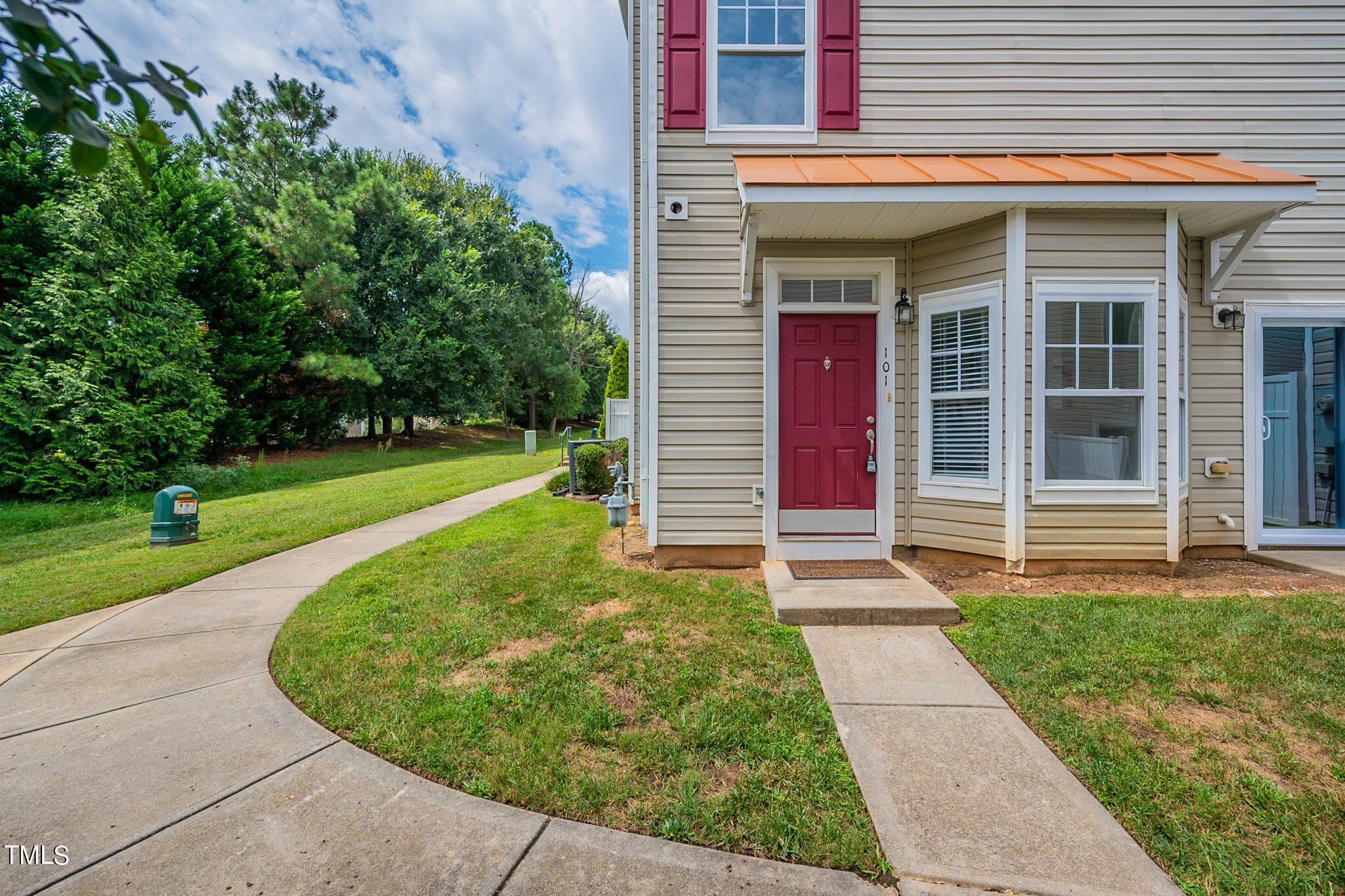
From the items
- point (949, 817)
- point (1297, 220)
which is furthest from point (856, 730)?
point (1297, 220)

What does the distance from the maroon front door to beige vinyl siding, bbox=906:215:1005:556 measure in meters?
0.35

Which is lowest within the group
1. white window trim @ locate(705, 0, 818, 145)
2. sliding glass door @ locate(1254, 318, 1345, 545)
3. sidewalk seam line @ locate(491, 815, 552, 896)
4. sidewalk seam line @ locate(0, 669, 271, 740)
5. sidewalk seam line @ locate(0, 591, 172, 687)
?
sidewalk seam line @ locate(491, 815, 552, 896)

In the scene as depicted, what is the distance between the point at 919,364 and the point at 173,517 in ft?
25.9

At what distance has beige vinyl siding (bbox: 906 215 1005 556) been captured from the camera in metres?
4.79

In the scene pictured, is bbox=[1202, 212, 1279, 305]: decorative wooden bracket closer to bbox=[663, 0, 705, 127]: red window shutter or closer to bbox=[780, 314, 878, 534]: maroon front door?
bbox=[780, 314, 878, 534]: maroon front door

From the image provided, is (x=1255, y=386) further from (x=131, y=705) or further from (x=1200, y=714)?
(x=131, y=705)

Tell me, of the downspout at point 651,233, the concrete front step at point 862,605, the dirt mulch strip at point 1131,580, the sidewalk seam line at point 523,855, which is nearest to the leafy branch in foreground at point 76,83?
the sidewalk seam line at point 523,855

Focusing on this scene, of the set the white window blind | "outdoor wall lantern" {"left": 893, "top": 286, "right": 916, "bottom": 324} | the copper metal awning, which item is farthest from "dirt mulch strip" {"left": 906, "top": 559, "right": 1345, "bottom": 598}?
the copper metal awning

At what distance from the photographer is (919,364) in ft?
16.9

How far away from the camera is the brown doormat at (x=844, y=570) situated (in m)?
4.59

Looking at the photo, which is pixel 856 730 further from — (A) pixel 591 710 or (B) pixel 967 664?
(A) pixel 591 710

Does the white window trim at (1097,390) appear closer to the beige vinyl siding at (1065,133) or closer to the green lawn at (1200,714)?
the green lawn at (1200,714)

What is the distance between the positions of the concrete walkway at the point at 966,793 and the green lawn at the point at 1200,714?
0.12 meters

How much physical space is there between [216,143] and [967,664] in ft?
84.8
